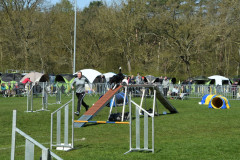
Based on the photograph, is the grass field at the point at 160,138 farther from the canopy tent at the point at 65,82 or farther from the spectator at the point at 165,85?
the canopy tent at the point at 65,82

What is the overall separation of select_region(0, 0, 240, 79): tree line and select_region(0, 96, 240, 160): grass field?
2760 centimetres


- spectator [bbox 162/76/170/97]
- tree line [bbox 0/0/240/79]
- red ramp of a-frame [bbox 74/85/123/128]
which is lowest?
red ramp of a-frame [bbox 74/85/123/128]

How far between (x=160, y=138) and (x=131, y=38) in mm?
42254

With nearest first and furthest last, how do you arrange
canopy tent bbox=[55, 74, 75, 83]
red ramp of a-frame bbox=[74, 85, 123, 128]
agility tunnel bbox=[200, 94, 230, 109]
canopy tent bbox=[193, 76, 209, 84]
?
red ramp of a-frame bbox=[74, 85, 123, 128], agility tunnel bbox=[200, 94, 230, 109], canopy tent bbox=[55, 74, 75, 83], canopy tent bbox=[193, 76, 209, 84]

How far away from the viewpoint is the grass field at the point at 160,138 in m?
9.38

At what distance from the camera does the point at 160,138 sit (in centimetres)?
1209

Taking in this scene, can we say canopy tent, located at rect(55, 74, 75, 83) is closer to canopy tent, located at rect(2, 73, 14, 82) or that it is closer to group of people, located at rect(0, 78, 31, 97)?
canopy tent, located at rect(2, 73, 14, 82)

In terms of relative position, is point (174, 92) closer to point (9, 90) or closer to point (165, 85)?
point (165, 85)

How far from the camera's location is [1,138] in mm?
12398

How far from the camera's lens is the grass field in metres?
9.38

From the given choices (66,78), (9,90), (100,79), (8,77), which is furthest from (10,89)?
(100,79)

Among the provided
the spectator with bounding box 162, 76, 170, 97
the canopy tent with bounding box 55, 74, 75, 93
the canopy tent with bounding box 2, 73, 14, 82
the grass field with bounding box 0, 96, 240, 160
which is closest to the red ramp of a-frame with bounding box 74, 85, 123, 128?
the grass field with bounding box 0, 96, 240, 160

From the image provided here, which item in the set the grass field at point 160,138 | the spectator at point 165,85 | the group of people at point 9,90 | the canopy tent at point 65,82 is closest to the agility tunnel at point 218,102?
the grass field at point 160,138

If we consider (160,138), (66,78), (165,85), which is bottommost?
(160,138)
